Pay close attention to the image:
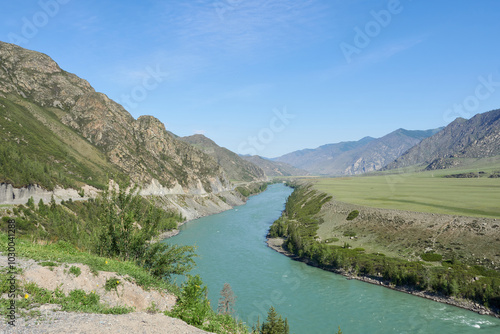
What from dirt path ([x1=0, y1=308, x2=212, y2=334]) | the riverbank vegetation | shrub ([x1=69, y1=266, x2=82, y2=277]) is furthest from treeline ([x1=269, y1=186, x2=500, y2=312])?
shrub ([x1=69, y1=266, x2=82, y2=277])

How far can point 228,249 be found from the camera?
247 feet

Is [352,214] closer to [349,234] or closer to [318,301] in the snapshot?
[349,234]

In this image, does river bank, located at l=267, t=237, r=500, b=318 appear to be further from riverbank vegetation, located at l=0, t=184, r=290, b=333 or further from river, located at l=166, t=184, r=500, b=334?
riverbank vegetation, located at l=0, t=184, r=290, b=333

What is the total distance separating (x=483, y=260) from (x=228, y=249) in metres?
53.8

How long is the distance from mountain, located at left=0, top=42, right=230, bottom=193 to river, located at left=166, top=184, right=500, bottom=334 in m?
64.0

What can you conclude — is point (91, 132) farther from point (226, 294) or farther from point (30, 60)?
point (226, 294)

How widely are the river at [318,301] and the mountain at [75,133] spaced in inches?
2519

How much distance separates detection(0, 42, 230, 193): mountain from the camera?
345 ft

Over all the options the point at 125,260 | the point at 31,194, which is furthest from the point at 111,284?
the point at 31,194

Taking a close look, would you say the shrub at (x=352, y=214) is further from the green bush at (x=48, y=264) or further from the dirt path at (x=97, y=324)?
the green bush at (x=48, y=264)

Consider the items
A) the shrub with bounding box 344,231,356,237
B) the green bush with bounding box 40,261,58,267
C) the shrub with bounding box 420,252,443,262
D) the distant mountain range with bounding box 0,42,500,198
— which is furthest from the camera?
the distant mountain range with bounding box 0,42,500,198

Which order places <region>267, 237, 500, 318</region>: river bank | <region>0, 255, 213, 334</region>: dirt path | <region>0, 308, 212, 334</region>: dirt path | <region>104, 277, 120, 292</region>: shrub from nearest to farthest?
1. <region>0, 308, 212, 334</region>: dirt path
2. <region>0, 255, 213, 334</region>: dirt path
3. <region>104, 277, 120, 292</region>: shrub
4. <region>267, 237, 500, 318</region>: river bank

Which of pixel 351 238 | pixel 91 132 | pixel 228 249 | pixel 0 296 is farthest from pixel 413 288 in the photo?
pixel 91 132

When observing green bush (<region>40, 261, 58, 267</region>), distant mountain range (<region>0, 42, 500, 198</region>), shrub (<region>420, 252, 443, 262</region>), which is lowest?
shrub (<region>420, 252, 443, 262</region>)
